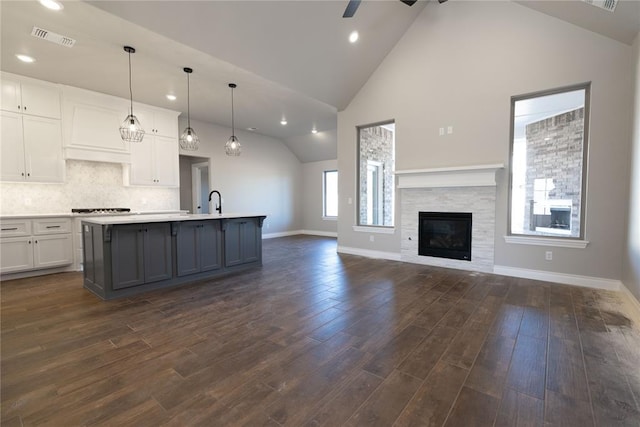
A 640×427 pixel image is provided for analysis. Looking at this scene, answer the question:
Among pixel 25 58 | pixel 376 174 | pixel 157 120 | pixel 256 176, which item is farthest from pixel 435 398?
pixel 256 176

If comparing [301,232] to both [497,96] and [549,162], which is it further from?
[549,162]

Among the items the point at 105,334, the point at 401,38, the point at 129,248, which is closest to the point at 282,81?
the point at 401,38

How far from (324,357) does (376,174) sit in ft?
14.8

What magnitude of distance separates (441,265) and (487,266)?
0.71m

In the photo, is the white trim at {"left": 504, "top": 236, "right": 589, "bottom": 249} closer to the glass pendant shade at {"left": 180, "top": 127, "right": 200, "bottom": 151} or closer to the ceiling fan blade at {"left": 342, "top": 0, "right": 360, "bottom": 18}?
the ceiling fan blade at {"left": 342, "top": 0, "right": 360, "bottom": 18}

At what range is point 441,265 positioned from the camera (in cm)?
498

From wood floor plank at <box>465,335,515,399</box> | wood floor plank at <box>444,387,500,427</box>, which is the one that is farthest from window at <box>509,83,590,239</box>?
wood floor plank at <box>444,387,500,427</box>

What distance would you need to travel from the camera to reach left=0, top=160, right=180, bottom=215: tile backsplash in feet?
15.3

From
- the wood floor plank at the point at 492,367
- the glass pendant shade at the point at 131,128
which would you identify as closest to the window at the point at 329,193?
the glass pendant shade at the point at 131,128

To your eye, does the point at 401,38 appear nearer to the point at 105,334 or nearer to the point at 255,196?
the point at 255,196

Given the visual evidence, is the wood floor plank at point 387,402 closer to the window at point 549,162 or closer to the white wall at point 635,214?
the white wall at point 635,214

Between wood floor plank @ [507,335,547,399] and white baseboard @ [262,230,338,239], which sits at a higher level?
white baseboard @ [262,230,338,239]

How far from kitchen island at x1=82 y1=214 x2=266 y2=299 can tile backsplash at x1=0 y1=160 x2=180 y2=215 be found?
6.27ft

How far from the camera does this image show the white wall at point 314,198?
941 cm
